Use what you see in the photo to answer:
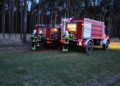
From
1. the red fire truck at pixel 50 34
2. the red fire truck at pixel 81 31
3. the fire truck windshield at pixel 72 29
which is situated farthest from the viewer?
the red fire truck at pixel 50 34

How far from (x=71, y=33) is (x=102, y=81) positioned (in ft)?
22.7

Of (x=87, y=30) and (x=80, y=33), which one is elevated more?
(x=87, y=30)

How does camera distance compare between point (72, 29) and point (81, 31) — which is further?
point (72, 29)

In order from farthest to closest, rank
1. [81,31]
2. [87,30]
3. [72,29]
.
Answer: [72,29], [87,30], [81,31]

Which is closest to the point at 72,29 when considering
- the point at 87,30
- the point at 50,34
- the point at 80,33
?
the point at 80,33

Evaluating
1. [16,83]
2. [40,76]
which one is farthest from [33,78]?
[16,83]

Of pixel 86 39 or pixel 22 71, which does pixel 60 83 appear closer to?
pixel 22 71

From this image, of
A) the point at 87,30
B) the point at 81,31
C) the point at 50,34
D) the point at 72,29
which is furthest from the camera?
the point at 50,34

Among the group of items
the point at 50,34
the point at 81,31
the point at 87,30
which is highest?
the point at 87,30

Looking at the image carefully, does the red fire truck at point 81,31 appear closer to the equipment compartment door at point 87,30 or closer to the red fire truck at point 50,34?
the equipment compartment door at point 87,30

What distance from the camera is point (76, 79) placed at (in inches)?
194

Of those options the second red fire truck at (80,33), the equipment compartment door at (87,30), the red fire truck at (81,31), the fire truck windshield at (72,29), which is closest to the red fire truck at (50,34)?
the second red fire truck at (80,33)

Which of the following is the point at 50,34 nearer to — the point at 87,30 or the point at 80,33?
the point at 80,33

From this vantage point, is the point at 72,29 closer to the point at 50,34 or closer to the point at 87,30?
the point at 87,30
